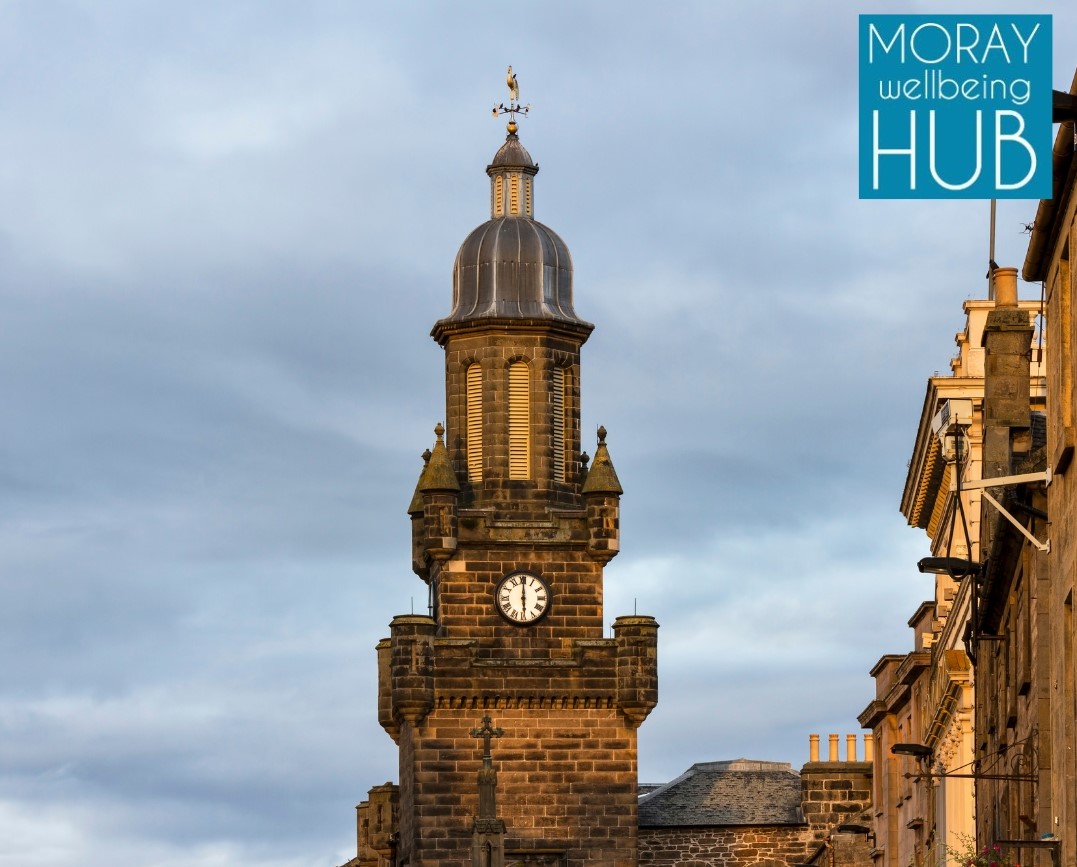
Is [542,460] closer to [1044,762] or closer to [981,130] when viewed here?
[1044,762]

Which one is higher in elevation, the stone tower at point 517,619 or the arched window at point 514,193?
the arched window at point 514,193

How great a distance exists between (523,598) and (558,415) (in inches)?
201

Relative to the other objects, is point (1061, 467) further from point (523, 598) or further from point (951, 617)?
point (523, 598)

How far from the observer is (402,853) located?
8450 centimetres

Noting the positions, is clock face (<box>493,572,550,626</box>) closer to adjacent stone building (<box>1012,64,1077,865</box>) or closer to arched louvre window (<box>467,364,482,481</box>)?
arched louvre window (<box>467,364,482,481</box>)

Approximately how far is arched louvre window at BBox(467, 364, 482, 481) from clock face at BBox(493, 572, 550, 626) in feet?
9.87

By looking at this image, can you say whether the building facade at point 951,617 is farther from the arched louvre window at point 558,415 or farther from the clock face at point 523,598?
the arched louvre window at point 558,415

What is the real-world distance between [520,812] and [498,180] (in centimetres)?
1815

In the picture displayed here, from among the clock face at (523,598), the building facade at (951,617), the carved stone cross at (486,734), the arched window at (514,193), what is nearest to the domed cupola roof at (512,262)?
the arched window at (514,193)

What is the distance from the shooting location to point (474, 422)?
85.4 meters

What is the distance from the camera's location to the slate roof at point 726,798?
87562 mm

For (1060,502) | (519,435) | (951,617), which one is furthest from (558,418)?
(1060,502)

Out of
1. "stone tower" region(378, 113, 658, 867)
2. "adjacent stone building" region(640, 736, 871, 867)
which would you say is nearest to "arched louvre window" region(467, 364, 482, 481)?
"stone tower" region(378, 113, 658, 867)

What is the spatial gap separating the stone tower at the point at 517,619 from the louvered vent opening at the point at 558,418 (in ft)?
0.18
